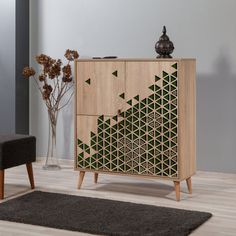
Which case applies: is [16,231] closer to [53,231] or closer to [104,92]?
[53,231]

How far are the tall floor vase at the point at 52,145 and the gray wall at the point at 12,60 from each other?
326 mm

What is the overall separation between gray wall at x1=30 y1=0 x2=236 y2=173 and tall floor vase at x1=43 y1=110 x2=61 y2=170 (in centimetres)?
12

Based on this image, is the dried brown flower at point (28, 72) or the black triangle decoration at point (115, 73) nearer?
the black triangle decoration at point (115, 73)

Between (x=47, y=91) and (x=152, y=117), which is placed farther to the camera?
(x=47, y=91)

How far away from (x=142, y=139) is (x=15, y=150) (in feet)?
3.09

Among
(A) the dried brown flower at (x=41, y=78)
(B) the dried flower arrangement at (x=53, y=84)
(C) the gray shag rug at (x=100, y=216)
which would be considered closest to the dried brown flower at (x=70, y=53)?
(B) the dried flower arrangement at (x=53, y=84)

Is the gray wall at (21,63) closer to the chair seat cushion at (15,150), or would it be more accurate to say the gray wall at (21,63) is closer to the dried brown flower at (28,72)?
the dried brown flower at (28,72)

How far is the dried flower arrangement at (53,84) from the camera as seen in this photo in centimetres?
527

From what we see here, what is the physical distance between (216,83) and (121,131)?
3.62 ft

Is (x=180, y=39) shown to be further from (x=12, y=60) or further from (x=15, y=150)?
(x=15, y=150)

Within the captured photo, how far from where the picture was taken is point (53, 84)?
5.64 m

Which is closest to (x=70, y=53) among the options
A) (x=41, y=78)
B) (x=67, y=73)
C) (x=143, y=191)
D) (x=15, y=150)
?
(x=67, y=73)

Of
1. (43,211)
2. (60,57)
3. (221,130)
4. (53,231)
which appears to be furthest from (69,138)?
(53,231)

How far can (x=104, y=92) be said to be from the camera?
4.39 m
